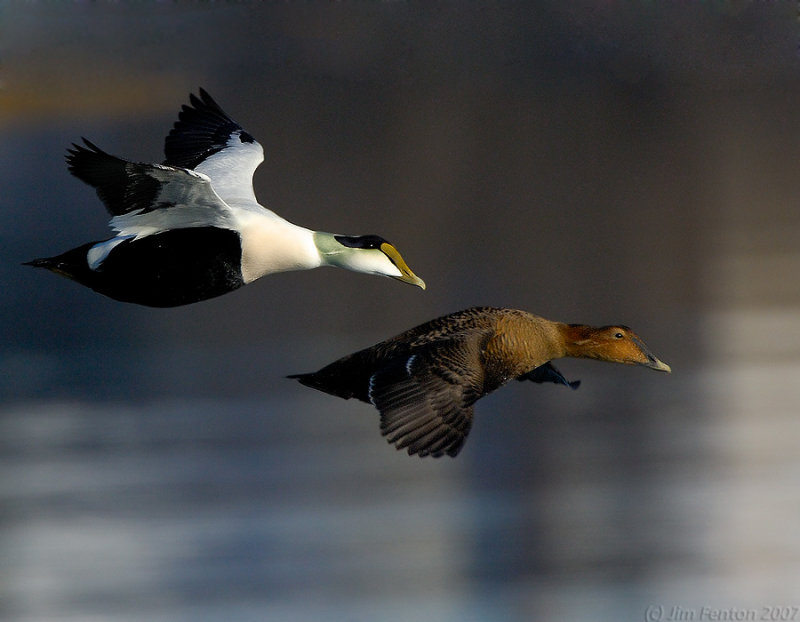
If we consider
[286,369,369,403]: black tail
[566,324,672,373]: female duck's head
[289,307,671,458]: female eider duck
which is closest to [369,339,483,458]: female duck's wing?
[289,307,671,458]: female eider duck

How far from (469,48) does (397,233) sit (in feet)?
15.6

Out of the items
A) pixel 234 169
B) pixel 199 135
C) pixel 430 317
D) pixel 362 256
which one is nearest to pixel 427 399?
pixel 362 256

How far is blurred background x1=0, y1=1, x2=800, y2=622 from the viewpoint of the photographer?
819 cm

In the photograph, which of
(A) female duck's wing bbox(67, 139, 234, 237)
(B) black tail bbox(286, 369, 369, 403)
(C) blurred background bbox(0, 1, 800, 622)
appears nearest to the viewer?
(A) female duck's wing bbox(67, 139, 234, 237)

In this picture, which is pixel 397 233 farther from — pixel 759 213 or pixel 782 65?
pixel 782 65

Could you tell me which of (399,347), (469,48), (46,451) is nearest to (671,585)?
(399,347)

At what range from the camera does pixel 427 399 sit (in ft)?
16.3

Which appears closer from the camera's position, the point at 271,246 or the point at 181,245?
the point at 181,245

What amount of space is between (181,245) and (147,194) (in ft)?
1.01

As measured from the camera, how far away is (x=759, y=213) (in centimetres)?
1459

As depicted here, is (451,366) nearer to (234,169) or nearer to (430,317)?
(234,169)

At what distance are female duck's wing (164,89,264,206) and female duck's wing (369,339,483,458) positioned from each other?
54.4 inches

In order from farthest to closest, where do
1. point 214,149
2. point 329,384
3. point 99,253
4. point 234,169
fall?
point 214,149 → point 234,169 → point 99,253 → point 329,384

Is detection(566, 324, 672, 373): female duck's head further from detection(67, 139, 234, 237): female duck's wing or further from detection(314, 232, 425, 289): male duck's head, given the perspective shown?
detection(67, 139, 234, 237): female duck's wing
